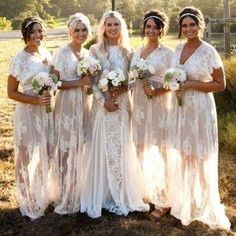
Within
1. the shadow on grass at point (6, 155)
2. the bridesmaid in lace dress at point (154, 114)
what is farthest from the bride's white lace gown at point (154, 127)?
the shadow on grass at point (6, 155)

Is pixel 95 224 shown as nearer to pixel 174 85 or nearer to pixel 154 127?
pixel 154 127

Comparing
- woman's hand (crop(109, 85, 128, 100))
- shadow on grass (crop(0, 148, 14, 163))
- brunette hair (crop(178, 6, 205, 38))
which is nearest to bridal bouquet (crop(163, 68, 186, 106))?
brunette hair (crop(178, 6, 205, 38))

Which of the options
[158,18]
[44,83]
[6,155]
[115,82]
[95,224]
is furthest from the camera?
[6,155]

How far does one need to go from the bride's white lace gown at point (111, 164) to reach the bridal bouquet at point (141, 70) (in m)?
0.30

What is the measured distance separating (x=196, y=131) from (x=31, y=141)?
6.46 ft

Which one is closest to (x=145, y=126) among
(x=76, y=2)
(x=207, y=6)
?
(x=207, y=6)

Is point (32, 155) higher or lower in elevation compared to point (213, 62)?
lower

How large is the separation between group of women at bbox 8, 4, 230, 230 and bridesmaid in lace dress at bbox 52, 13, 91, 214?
0.01 m

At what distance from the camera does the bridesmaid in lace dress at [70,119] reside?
5723 millimetres

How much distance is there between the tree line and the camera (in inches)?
1228

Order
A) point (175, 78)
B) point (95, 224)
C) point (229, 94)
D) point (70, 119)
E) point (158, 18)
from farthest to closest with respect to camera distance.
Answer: point (229, 94) → point (70, 119) → point (95, 224) → point (158, 18) → point (175, 78)

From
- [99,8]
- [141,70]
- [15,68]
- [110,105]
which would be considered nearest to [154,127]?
[110,105]

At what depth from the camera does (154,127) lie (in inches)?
235

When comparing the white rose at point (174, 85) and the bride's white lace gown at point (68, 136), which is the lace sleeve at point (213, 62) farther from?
the bride's white lace gown at point (68, 136)
